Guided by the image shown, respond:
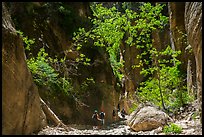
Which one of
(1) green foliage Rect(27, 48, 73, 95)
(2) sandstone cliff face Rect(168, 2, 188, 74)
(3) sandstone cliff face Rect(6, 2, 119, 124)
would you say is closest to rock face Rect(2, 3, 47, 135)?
(1) green foliage Rect(27, 48, 73, 95)

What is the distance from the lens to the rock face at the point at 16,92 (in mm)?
6828

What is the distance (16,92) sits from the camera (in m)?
7.27

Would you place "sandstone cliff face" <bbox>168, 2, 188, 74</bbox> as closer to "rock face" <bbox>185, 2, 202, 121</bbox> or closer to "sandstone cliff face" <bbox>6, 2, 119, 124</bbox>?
"sandstone cliff face" <bbox>6, 2, 119, 124</bbox>

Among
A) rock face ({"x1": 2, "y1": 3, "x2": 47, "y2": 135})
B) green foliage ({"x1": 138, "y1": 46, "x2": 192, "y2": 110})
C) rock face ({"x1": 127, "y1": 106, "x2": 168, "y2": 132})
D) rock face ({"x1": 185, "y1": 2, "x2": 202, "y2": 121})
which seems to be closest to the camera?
rock face ({"x1": 185, "y1": 2, "x2": 202, "y2": 121})

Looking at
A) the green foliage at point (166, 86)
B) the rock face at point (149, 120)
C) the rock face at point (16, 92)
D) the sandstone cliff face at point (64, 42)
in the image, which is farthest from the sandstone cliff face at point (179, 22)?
the rock face at point (16, 92)

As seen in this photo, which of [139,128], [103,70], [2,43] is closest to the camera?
[2,43]

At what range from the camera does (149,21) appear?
1294 cm

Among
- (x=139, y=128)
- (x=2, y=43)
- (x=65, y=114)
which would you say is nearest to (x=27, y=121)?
(x=2, y=43)

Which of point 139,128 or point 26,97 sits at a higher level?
point 26,97

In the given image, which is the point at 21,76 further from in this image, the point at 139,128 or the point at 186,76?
the point at 186,76

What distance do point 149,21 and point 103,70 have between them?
8986mm

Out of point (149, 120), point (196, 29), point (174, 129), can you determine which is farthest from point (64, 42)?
point (196, 29)

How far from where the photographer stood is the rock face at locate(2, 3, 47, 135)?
6.83 metres

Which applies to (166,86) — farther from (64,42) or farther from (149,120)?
(64,42)
